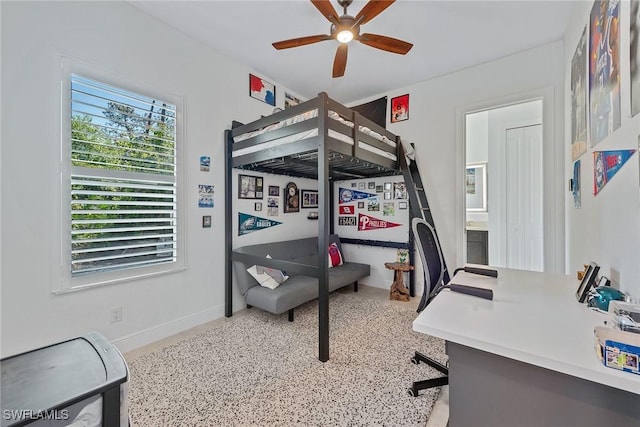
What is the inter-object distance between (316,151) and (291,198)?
5.00 ft

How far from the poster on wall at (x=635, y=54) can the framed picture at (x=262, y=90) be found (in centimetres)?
306

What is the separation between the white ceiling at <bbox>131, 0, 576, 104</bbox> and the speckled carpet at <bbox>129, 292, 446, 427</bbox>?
287 cm

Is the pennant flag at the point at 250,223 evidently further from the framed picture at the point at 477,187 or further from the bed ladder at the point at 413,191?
the framed picture at the point at 477,187

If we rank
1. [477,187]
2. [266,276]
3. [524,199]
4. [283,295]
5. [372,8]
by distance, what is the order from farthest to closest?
[477,187], [524,199], [266,276], [283,295], [372,8]

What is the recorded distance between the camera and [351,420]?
4.81ft

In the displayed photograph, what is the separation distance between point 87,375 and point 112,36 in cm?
252

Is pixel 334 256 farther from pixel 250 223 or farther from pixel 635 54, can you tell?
pixel 635 54

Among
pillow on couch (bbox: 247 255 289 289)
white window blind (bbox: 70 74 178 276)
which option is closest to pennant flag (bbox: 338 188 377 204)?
pillow on couch (bbox: 247 255 289 289)

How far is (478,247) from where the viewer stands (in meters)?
4.33

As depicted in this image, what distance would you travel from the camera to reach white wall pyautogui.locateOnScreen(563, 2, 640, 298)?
1.04m

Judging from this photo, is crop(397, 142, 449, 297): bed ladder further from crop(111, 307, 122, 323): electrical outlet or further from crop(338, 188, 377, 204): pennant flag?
crop(111, 307, 122, 323): electrical outlet

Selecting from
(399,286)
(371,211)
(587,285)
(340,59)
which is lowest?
(399,286)

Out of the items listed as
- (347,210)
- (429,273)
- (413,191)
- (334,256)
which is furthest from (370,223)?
(429,273)

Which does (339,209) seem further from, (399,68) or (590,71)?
(590,71)
